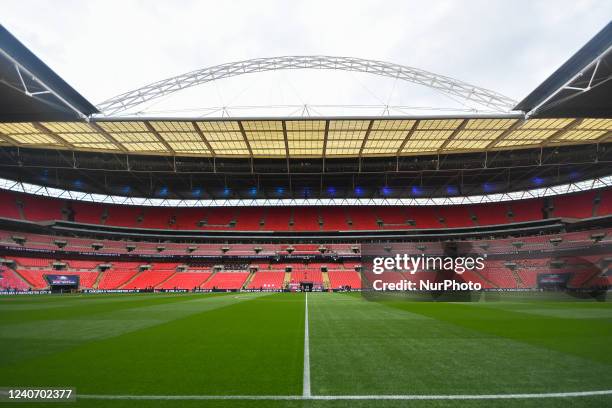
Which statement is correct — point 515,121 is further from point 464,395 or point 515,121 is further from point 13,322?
point 13,322

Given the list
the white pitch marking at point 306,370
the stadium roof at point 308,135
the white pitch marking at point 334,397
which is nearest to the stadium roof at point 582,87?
the stadium roof at point 308,135

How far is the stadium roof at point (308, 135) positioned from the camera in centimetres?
3016

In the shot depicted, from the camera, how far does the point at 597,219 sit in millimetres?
46938

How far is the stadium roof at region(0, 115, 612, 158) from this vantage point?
30156 mm

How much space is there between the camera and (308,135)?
113ft

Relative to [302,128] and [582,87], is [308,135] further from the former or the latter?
[582,87]

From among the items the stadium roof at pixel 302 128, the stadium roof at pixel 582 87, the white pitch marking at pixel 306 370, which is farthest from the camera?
the stadium roof at pixel 302 128

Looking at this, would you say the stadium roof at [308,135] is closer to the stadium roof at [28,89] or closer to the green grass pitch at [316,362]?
the stadium roof at [28,89]

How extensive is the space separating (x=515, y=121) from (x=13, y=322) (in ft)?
113

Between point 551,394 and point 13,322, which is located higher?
point 551,394

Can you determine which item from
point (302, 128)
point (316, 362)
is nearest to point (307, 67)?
point (302, 128)

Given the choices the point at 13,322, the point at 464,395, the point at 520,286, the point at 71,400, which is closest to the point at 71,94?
the point at 13,322

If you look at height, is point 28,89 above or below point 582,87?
below

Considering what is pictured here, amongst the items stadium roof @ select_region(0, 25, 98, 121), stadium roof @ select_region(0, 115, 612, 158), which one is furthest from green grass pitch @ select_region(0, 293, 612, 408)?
stadium roof @ select_region(0, 115, 612, 158)
